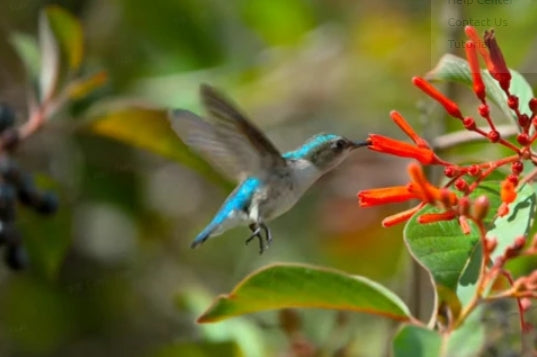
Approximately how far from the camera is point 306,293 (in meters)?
1.97

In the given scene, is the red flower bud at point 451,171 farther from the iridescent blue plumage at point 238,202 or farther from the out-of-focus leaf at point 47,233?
the out-of-focus leaf at point 47,233

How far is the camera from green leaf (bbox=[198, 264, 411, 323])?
6.34 ft

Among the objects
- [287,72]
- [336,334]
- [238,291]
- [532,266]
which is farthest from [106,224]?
[238,291]

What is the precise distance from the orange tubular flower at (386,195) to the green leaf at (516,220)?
0.59ft

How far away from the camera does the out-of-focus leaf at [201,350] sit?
304cm

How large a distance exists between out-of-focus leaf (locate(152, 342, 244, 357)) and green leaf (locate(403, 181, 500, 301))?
123 cm

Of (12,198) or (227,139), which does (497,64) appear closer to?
(227,139)

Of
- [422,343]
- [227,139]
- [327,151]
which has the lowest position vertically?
[422,343]

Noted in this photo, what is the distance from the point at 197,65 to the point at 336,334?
185 centimetres

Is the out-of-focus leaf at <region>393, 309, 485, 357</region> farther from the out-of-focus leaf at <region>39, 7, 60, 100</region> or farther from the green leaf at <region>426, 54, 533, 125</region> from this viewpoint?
the out-of-focus leaf at <region>39, 7, 60, 100</region>

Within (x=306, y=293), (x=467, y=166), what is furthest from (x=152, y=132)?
(x=467, y=166)

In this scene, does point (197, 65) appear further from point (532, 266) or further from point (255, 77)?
point (532, 266)

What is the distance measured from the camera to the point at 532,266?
292 centimetres

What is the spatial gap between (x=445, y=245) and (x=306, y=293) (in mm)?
249
